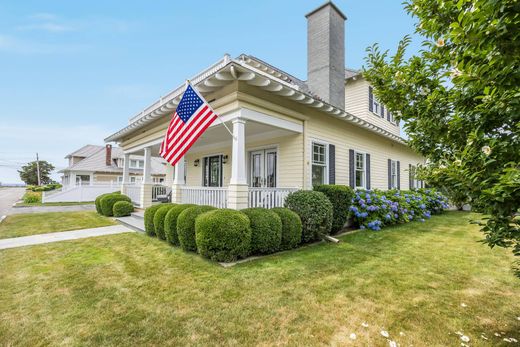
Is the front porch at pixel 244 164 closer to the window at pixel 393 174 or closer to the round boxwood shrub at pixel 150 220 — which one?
the round boxwood shrub at pixel 150 220

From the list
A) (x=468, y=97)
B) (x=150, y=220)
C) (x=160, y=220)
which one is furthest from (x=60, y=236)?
(x=468, y=97)

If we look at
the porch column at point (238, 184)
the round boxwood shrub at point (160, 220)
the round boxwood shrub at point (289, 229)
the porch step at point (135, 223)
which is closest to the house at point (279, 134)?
the porch column at point (238, 184)


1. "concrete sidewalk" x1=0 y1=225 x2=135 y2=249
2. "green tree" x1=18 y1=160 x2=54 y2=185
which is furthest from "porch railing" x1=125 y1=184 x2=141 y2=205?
"green tree" x1=18 y1=160 x2=54 y2=185

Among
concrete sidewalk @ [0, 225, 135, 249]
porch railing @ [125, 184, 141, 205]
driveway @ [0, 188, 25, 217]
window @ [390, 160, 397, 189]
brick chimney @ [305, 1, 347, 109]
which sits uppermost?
brick chimney @ [305, 1, 347, 109]

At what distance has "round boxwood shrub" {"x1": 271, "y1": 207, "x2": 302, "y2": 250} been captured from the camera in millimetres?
5508

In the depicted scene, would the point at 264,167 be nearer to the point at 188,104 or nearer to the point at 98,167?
the point at 188,104

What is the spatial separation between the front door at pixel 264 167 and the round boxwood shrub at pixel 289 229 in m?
2.92

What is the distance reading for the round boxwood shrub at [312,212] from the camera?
6016 millimetres

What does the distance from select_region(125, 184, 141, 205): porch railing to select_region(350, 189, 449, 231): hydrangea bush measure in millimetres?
10291

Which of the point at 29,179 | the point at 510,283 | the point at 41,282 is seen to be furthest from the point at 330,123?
the point at 29,179

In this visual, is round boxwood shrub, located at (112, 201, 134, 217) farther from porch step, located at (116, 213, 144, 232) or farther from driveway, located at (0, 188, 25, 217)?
driveway, located at (0, 188, 25, 217)

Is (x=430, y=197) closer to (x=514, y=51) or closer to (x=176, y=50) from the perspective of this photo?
(x=514, y=51)

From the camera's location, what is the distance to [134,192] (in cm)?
1282

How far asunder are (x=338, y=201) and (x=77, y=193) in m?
21.1
